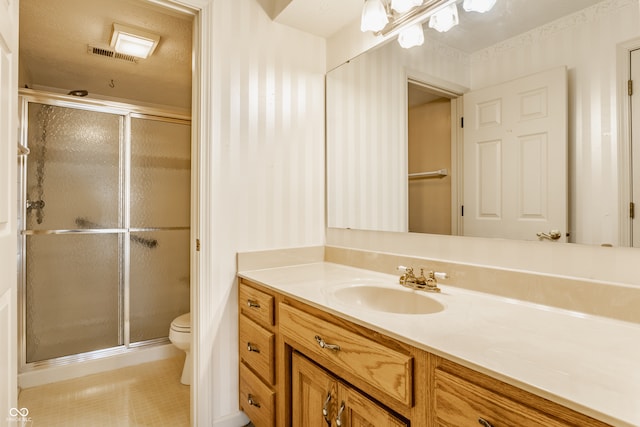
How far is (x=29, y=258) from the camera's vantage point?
225 centimetres

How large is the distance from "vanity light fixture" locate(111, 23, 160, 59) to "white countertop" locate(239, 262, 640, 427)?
190 cm

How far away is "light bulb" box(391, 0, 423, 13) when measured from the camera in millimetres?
1371

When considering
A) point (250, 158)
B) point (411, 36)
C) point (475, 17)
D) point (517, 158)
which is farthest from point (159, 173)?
point (517, 158)

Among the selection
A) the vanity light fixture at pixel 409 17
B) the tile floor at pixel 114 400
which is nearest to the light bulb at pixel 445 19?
the vanity light fixture at pixel 409 17

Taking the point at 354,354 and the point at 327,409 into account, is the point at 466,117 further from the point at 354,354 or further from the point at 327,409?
the point at 327,409

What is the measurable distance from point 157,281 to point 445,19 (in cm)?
263

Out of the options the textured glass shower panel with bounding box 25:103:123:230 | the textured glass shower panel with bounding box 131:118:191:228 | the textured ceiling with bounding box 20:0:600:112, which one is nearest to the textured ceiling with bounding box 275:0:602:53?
the textured ceiling with bounding box 20:0:600:112

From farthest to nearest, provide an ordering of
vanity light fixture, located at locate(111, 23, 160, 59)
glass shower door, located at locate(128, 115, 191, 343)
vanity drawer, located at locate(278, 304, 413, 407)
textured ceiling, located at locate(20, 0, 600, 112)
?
glass shower door, located at locate(128, 115, 191, 343) → vanity light fixture, located at locate(111, 23, 160, 59) → textured ceiling, located at locate(20, 0, 600, 112) → vanity drawer, located at locate(278, 304, 413, 407)

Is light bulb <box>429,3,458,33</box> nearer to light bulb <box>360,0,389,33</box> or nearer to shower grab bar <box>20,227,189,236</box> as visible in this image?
light bulb <box>360,0,389,33</box>

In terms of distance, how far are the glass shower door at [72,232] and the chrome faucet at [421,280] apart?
7.17 feet

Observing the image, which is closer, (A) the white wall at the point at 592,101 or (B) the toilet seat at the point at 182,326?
(A) the white wall at the point at 592,101

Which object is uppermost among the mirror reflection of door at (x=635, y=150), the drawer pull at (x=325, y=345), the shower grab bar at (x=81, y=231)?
the mirror reflection of door at (x=635, y=150)

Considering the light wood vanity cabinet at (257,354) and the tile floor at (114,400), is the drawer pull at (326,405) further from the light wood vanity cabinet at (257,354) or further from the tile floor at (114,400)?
the tile floor at (114,400)

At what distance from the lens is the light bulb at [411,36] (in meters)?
1.43
